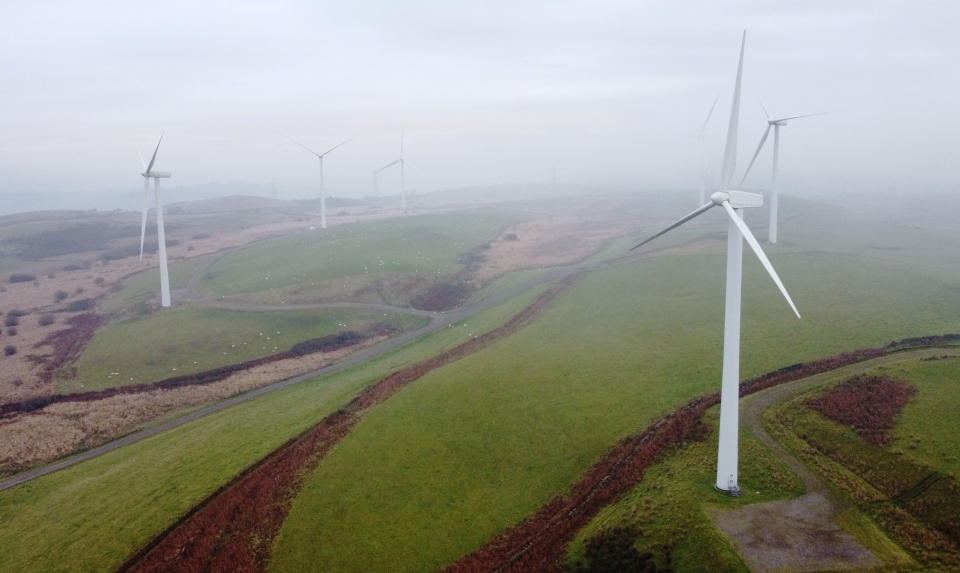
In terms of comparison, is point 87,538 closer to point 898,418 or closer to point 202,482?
point 202,482

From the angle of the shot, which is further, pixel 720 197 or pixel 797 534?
pixel 720 197

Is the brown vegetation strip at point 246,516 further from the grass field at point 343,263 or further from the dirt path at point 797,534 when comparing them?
the grass field at point 343,263

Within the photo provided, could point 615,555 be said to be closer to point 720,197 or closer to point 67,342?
point 720,197

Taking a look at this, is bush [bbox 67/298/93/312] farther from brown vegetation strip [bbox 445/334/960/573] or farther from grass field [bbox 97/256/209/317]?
brown vegetation strip [bbox 445/334/960/573]

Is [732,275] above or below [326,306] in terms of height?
above

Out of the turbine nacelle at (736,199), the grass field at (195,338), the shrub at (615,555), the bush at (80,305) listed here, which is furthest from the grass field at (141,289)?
the turbine nacelle at (736,199)

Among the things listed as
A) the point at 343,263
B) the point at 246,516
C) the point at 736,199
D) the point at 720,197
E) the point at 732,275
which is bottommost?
→ the point at 246,516

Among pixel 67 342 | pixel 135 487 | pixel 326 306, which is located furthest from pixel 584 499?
pixel 67 342
